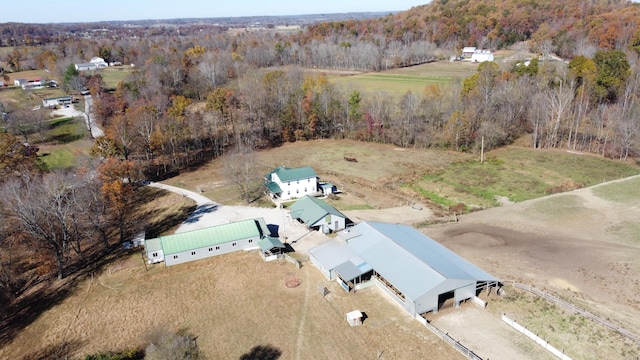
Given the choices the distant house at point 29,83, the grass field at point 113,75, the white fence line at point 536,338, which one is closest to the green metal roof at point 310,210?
the white fence line at point 536,338

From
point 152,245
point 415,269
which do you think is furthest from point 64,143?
point 415,269

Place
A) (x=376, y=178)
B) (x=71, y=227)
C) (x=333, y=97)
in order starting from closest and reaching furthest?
(x=71, y=227) → (x=376, y=178) → (x=333, y=97)

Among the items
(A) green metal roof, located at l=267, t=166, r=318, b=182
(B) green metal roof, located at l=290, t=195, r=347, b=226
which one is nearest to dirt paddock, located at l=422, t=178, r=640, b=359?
(B) green metal roof, located at l=290, t=195, r=347, b=226

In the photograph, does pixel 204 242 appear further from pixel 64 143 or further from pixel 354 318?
pixel 64 143

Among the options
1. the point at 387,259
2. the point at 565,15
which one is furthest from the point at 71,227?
the point at 565,15

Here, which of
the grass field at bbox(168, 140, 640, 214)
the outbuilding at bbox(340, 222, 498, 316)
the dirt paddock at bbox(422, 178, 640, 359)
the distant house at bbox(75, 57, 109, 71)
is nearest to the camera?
the dirt paddock at bbox(422, 178, 640, 359)

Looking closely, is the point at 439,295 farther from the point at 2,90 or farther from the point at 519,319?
the point at 2,90

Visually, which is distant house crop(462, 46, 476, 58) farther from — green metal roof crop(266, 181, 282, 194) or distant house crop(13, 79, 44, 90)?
distant house crop(13, 79, 44, 90)
